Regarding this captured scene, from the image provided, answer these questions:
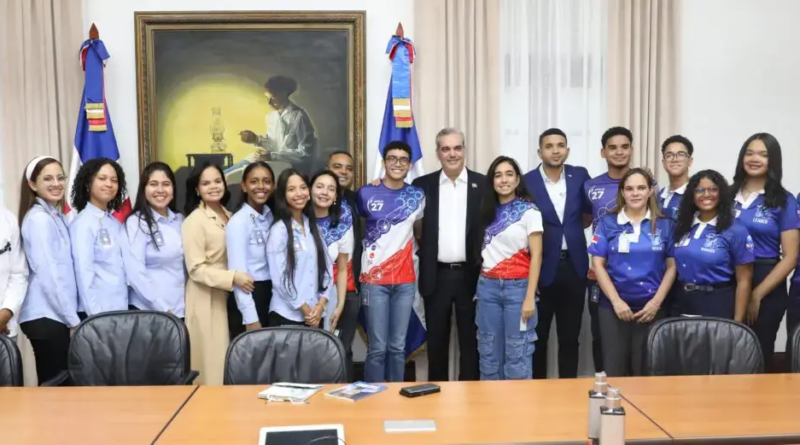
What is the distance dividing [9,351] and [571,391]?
2.21 m

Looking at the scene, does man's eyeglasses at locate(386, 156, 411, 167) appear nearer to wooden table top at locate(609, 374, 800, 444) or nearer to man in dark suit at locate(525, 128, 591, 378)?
man in dark suit at locate(525, 128, 591, 378)

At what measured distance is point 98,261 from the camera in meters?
3.49

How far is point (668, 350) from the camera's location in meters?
2.79

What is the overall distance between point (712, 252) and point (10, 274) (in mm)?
3693

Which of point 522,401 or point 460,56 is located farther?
point 460,56

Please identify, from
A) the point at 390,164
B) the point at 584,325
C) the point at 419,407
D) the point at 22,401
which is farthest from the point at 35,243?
the point at 584,325

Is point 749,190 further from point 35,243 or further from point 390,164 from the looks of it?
point 35,243

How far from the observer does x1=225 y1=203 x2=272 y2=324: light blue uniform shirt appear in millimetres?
3631

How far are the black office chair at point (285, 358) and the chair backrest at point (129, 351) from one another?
0.33m

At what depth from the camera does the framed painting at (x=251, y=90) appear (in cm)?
487

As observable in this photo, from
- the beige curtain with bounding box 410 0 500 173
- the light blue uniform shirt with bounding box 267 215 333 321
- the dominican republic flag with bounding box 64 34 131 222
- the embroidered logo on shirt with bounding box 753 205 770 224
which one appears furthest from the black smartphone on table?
the dominican republic flag with bounding box 64 34 131 222

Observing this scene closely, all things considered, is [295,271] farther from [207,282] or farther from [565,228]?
[565,228]

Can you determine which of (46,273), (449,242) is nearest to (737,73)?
(449,242)

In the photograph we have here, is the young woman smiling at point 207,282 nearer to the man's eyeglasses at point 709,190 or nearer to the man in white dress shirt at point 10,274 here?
the man in white dress shirt at point 10,274
